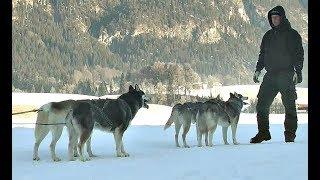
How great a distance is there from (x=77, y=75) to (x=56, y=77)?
12.3 feet

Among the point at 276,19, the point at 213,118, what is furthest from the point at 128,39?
the point at 276,19

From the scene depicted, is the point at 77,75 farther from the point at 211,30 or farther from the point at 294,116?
the point at 294,116

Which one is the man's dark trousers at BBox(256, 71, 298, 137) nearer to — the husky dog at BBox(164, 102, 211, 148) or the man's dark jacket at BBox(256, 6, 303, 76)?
the man's dark jacket at BBox(256, 6, 303, 76)

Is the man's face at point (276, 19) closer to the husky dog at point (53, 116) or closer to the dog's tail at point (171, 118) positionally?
the husky dog at point (53, 116)

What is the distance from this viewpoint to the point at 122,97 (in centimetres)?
759

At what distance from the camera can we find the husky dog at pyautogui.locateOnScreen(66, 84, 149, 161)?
6430 millimetres

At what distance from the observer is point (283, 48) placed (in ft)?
23.0

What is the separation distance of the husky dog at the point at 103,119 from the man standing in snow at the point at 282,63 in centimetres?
183

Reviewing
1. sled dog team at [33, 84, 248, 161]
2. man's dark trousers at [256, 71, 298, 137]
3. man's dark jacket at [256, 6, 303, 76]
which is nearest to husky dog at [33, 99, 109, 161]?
sled dog team at [33, 84, 248, 161]

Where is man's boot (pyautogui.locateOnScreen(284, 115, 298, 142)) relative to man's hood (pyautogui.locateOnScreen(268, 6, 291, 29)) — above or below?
below

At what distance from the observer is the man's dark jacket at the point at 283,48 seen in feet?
22.7

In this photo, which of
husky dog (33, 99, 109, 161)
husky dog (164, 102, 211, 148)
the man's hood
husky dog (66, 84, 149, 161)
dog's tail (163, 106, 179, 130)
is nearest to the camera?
husky dog (66, 84, 149, 161)

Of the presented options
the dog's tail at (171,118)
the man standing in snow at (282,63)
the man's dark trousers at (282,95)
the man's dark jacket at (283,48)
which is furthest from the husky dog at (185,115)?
the man's dark jacket at (283,48)
